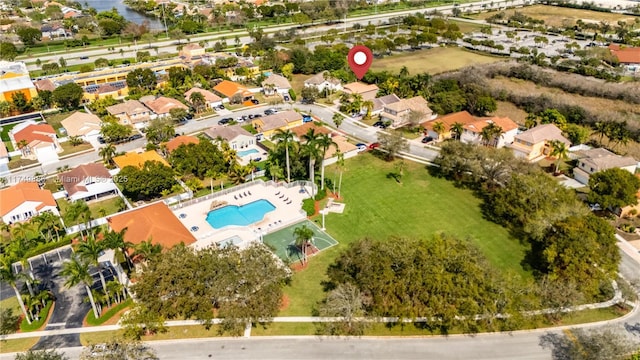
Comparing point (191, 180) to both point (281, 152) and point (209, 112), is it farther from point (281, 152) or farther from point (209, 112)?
point (209, 112)

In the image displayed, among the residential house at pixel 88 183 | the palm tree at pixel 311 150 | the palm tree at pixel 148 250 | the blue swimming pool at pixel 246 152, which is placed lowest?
the blue swimming pool at pixel 246 152

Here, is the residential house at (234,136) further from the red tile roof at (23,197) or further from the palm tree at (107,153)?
the red tile roof at (23,197)

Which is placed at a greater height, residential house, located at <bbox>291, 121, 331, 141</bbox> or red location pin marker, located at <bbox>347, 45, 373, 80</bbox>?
red location pin marker, located at <bbox>347, 45, 373, 80</bbox>

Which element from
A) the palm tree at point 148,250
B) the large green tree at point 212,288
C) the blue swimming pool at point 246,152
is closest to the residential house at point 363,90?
the blue swimming pool at point 246,152

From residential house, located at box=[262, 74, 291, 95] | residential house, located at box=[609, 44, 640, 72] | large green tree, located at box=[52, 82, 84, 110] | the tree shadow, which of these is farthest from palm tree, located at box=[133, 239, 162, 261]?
residential house, located at box=[609, 44, 640, 72]

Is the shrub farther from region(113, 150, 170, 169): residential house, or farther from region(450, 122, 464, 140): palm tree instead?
region(450, 122, 464, 140): palm tree

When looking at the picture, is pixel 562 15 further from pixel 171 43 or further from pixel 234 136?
pixel 234 136
